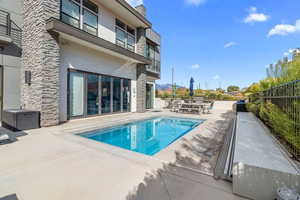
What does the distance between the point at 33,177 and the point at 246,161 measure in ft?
11.7

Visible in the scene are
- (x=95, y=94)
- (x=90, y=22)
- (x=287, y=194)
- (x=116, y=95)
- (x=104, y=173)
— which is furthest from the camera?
(x=116, y=95)

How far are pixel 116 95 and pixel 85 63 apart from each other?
3.04 meters

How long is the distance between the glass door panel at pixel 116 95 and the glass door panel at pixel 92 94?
148 cm

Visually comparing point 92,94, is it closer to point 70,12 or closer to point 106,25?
point 70,12

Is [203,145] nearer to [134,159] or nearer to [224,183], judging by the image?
[224,183]

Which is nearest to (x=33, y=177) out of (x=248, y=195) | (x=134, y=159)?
(x=134, y=159)

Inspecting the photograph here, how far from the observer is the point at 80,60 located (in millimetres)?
7641

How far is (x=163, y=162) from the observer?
2.97m

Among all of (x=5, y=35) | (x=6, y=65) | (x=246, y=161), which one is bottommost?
(x=246, y=161)

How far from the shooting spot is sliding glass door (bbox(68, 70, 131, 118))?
7422 millimetres

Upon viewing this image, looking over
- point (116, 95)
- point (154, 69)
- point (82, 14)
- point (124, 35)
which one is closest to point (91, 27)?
point (82, 14)

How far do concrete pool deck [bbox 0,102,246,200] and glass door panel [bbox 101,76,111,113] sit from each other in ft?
16.7

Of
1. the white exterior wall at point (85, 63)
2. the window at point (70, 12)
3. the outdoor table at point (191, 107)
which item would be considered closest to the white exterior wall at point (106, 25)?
the white exterior wall at point (85, 63)

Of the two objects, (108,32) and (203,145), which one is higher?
(108,32)
